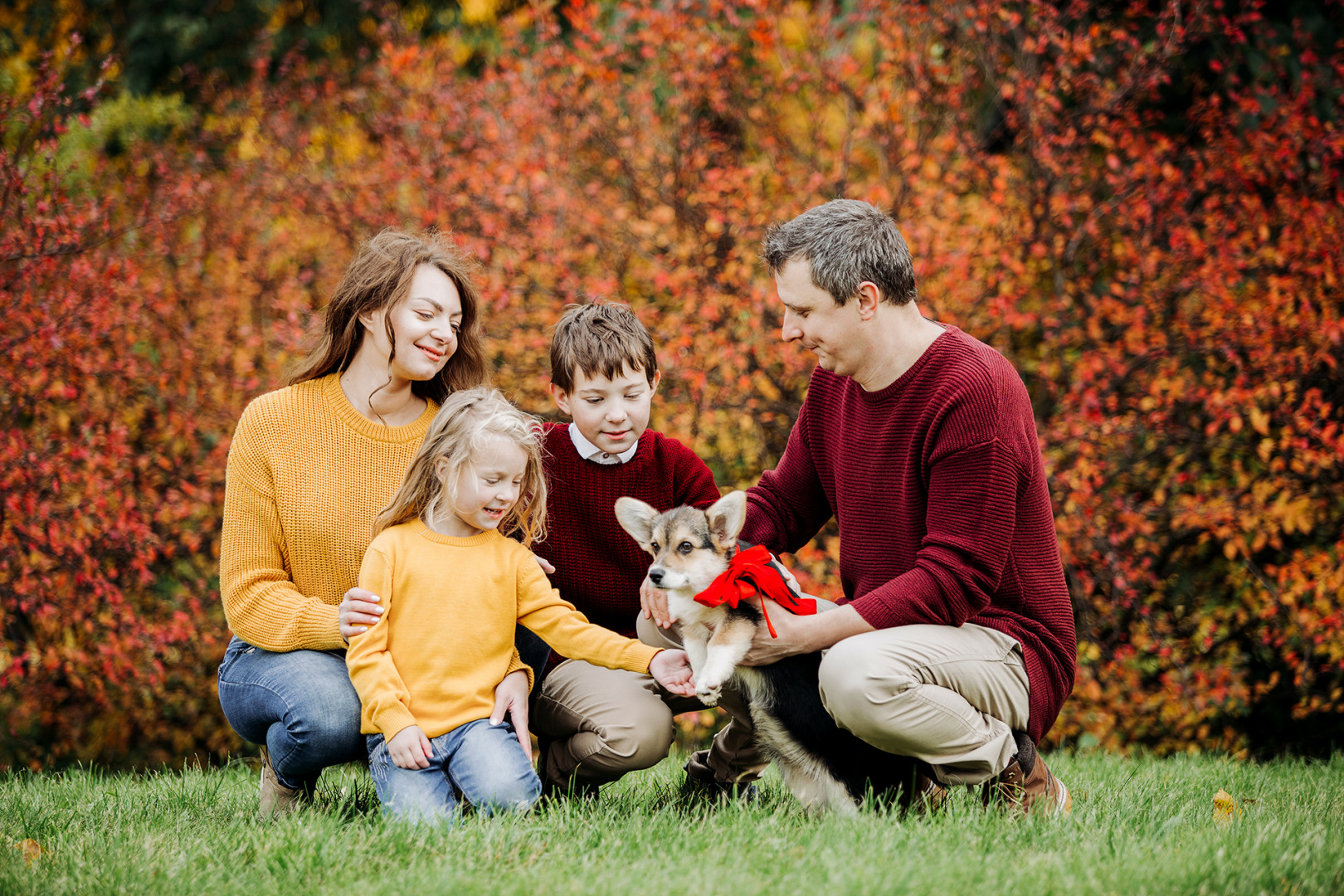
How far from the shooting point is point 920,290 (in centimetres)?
603

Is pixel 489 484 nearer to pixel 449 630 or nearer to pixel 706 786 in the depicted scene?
pixel 449 630

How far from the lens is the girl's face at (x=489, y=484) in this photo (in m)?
3.10

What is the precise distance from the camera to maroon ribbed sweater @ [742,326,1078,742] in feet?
9.64

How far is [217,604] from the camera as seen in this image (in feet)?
22.7

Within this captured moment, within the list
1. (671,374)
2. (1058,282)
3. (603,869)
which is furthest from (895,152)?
(603,869)

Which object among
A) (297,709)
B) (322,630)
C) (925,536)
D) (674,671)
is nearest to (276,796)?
(297,709)

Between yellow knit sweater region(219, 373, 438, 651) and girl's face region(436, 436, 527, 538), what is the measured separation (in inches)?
15.0

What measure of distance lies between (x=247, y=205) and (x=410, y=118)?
1584 mm

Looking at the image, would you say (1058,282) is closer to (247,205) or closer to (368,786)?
(368,786)

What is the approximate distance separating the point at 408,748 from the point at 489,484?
30.5 inches

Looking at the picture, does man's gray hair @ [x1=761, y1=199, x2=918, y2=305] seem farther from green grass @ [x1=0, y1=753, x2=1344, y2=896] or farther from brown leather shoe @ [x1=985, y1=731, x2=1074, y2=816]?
green grass @ [x1=0, y1=753, x2=1344, y2=896]

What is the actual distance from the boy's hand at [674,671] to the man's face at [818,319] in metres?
1.01

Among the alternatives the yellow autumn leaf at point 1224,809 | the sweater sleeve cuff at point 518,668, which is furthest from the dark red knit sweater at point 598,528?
the yellow autumn leaf at point 1224,809

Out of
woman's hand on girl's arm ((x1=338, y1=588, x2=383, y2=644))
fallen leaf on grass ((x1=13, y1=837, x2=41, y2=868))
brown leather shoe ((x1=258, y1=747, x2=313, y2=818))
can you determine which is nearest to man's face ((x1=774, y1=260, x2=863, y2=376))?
woman's hand on girl's arm ((x1=338, y1=588, x2=383, y2=644))
